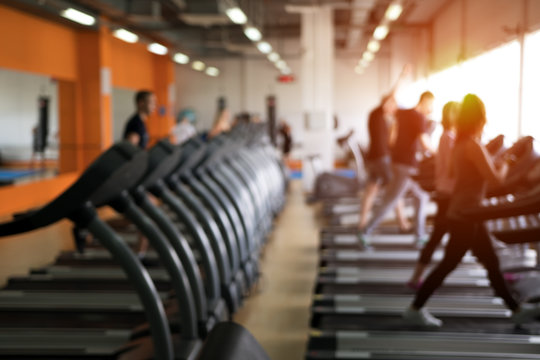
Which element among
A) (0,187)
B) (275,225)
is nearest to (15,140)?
(0,187)

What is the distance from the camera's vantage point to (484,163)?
3379 mm

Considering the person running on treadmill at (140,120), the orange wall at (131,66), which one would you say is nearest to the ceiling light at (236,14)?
the person running on treadmill at (140,120)

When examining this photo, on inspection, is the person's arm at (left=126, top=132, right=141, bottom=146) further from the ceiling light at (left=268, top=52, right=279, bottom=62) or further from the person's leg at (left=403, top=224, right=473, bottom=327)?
the ceiling light at (left=268, top=52, right=279, bottom=62)

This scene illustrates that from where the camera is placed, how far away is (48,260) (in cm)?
609

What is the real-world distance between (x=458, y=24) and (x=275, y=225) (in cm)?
419

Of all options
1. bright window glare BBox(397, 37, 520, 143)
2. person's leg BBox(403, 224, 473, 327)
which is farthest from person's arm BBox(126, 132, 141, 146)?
person's leg BBox(403, 224, 473, 327)

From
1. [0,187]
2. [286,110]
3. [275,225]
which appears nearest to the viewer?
[275,225]

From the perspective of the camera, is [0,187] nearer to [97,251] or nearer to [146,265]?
[97,251]

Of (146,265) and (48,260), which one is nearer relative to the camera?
(146,265)

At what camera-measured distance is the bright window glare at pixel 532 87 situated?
12.5ft

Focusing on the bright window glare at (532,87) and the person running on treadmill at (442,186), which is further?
the person running on treadmill at (442,186)

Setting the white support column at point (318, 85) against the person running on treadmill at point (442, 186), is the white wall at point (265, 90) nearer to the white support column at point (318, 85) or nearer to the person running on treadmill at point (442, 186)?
the white support column at point (318, 85)

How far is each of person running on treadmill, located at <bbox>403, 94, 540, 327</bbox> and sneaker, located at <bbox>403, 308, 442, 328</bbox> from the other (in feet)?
0.74

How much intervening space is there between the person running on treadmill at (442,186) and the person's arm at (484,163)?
46 centimetres
